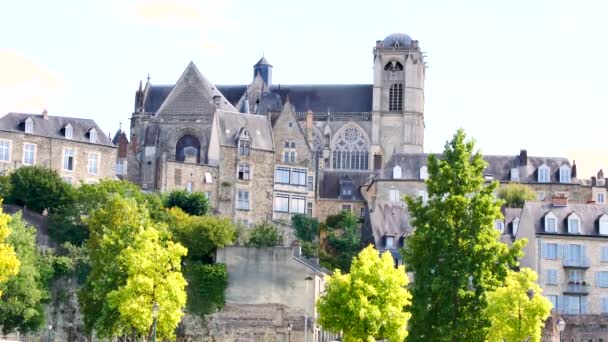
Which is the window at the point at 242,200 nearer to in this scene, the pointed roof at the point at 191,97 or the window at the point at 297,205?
the window at the point at 297,205

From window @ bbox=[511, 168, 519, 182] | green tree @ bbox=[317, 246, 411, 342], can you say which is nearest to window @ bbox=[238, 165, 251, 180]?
window @ bbox=[511, 168, 519, 182]

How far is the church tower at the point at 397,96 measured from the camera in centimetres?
13562

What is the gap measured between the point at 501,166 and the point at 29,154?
121ft

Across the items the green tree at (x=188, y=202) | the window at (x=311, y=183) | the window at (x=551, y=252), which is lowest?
the window at (x=551, y=252)

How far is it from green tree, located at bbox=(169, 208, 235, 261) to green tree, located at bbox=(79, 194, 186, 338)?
30.8 feet

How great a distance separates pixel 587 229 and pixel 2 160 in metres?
38.6

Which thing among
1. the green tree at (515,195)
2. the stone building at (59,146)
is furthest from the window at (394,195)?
the stone building at (59,146)

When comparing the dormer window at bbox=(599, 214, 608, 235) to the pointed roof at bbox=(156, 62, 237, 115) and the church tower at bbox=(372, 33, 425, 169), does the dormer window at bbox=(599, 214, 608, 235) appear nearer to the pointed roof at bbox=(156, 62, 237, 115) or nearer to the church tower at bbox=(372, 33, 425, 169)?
the pointed roof at bbox=(156, 62, 237, 115)

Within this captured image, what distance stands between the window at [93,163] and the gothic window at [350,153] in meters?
36.2

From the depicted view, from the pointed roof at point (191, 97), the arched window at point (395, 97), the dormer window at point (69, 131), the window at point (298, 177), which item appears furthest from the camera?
the arched window at point (395, 97)

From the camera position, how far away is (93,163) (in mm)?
102375

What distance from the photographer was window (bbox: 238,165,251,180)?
10650cm

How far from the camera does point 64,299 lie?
83.3 meters

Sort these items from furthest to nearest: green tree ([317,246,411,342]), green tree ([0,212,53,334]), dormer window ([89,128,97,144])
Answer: dormer window ([89,128,97,144]) < green tree ([0,212,53,334]) < green tree ([317,246,411,342])
